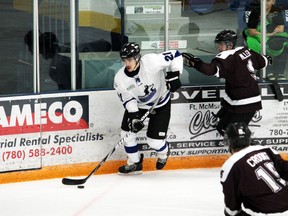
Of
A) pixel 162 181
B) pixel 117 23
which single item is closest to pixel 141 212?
pixel 162 181

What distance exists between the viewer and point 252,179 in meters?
4.01

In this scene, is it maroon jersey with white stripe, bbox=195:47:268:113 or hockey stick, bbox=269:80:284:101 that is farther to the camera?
hockey stick, bbox=269:80:284:101

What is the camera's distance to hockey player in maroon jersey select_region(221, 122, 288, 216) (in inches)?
158

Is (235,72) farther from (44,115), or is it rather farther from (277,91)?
(44,115)

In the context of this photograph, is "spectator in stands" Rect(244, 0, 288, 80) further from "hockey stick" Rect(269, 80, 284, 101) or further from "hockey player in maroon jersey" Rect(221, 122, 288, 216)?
"hockey player in maroon jersey" Rect(221, 122, 288, 216)

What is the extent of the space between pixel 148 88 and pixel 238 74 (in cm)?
71

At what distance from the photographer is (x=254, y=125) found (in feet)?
23.9

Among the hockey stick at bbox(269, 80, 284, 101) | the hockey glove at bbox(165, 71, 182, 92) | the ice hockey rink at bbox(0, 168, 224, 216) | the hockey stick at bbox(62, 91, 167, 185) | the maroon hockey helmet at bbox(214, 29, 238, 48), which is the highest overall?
the maroon hockey helmet at bbox(214, 29, 238, 48)

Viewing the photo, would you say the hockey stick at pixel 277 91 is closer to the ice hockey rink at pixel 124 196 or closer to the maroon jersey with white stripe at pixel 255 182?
the ice hockey rink at pixel 124 196

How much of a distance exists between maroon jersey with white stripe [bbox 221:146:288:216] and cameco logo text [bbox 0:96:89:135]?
9.36 ft

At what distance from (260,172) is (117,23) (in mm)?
3384

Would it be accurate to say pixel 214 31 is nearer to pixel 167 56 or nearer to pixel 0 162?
pixel 167 56

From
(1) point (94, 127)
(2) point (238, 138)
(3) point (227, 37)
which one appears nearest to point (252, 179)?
(2) point (238, 138)

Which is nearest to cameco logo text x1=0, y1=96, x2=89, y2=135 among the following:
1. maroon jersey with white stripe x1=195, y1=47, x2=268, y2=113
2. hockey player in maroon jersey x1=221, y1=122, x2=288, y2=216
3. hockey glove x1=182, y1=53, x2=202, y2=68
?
hockey glove x1=182, y1=53, x2=202, y2=68
